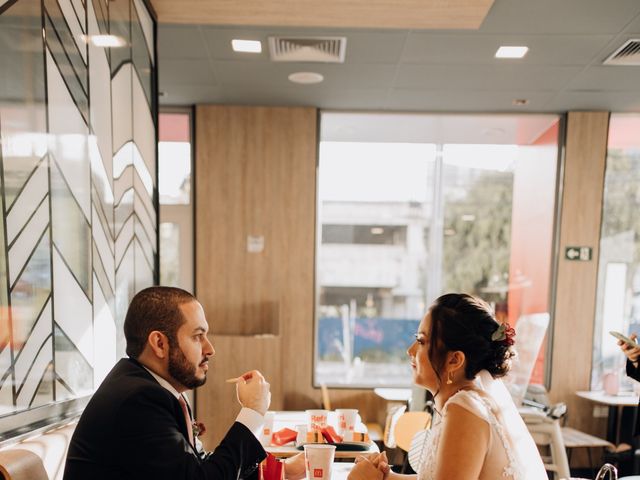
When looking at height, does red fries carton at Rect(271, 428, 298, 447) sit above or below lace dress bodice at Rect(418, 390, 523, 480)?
below

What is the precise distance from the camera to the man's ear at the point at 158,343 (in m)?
1.46

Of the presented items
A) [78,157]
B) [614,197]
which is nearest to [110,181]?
[78,157]

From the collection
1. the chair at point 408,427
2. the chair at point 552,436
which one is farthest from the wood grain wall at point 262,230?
the chair at point 408,427

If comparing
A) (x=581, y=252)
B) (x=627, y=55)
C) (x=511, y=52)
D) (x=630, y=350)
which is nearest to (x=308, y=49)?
(x=511, y=52)

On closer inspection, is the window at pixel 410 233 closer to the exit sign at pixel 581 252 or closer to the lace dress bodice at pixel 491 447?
the exit sign at pixel 581 252

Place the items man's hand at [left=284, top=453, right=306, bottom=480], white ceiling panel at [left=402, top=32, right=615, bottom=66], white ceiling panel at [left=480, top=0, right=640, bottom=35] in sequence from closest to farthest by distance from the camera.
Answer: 1. man's hand at [left=284, top=453, right=306, bottom=480]
2. white ceiling panel at [left=480, top=0, right=640, bottom=35]
3. white ceiling panel at [left=402, top=32, right=615, bottom=66]

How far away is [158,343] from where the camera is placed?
146 cm

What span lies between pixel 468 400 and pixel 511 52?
261 centimetres

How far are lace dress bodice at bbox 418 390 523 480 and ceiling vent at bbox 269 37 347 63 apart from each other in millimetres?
2403

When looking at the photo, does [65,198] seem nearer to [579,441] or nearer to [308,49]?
[308,49]

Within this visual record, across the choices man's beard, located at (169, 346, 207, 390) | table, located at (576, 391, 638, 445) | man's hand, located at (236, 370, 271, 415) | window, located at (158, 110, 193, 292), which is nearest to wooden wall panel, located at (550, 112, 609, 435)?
table, located at (576, 391, 638, 445)

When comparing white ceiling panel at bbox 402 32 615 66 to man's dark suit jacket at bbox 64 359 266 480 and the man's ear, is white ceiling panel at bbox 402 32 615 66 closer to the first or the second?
the man's ear

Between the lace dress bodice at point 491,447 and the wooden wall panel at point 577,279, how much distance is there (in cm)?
370

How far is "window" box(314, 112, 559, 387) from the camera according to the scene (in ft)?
Answer: 16.6
